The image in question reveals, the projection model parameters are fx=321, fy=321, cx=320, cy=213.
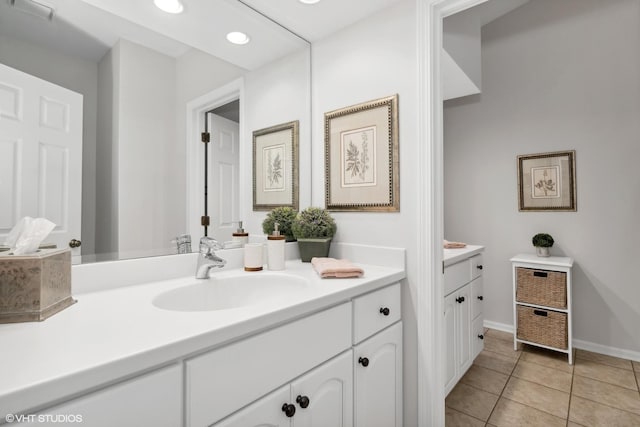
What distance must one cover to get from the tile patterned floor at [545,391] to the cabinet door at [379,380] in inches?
22.9

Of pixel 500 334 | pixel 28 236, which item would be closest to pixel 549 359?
pixel 500 334

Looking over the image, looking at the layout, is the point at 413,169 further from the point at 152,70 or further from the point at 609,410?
the point at 609,410

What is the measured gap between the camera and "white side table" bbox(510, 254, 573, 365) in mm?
2363

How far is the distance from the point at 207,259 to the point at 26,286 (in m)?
0.59

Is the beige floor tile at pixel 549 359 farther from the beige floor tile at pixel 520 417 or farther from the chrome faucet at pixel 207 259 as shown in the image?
the chrome faucet at pixel 207 259

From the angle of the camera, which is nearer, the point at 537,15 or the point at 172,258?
the point at 172,258

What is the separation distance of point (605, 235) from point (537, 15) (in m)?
1.93

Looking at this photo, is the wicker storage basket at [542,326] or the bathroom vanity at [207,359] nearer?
the bathroom vanity at [207,359]

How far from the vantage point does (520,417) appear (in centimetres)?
173

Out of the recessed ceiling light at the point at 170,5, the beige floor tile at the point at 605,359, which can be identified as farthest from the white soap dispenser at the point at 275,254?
the beige floor tile at the point at 605,359

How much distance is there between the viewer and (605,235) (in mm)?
2455

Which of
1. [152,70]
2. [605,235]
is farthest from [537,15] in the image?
[152,70]

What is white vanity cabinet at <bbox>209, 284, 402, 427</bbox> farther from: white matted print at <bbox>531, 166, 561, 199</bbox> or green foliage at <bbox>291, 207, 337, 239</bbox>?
white matted print at <bbox>531, 166, 561, 199</bbox>

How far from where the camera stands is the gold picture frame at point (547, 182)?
260 cm
